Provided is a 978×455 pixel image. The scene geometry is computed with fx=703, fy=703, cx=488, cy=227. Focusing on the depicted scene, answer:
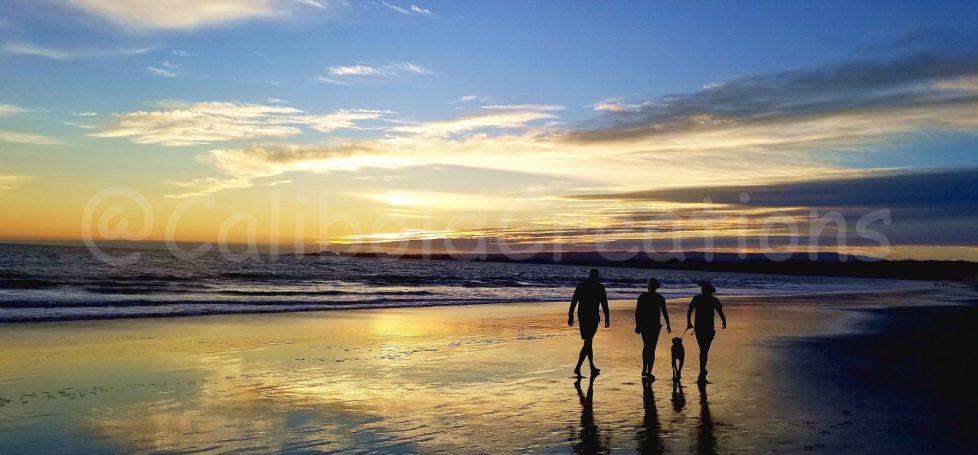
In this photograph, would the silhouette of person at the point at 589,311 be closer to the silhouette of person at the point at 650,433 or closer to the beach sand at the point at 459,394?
the beach sand at the point at 459,394

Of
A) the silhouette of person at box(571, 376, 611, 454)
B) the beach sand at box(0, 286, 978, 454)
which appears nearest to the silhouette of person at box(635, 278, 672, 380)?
the beach sand at box(0, 286, 978, 454)

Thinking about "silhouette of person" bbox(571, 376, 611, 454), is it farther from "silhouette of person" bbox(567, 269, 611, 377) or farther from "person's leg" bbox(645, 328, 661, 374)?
"silhouette of person" bbox(567, 269, 611, 377)

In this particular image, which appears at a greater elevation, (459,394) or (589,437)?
(589,437)

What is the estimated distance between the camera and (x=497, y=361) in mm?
14398

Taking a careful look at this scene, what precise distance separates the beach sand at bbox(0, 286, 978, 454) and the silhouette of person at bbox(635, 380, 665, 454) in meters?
0.03

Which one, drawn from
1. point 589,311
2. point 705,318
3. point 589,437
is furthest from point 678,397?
point 589,437

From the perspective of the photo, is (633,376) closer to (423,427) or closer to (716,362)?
(716,362)

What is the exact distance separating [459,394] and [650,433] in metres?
3.52

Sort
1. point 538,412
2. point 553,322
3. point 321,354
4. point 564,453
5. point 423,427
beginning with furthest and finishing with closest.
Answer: point 553,322 → point 321,354 → point 538,412 → point 423,427 → point 564,453

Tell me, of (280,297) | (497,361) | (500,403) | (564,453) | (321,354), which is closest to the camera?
(564,453)

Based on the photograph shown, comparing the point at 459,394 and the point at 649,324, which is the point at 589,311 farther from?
the point at 459,394

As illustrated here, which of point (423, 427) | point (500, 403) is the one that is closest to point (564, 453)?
point (423, 427)

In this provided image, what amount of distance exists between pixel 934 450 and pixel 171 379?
11207mm

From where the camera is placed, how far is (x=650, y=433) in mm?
8227
